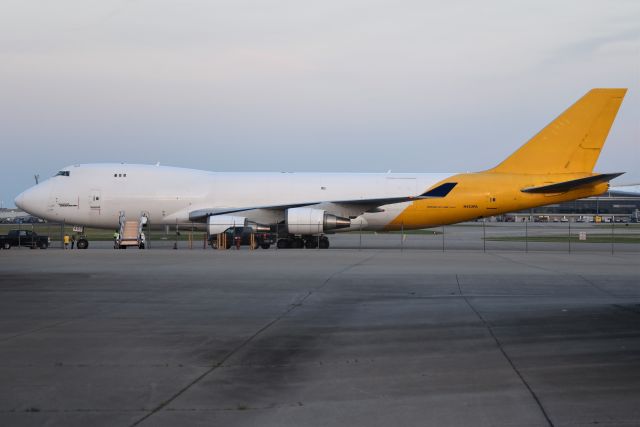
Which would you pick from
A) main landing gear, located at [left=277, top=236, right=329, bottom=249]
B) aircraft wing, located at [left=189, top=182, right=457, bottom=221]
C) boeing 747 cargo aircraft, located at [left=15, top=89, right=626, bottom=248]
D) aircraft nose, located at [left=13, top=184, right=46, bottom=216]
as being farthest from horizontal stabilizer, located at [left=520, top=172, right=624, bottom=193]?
aircraft nose, located at [left=13, top=184, right=46, bottom=216]

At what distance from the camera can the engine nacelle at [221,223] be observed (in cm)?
3272

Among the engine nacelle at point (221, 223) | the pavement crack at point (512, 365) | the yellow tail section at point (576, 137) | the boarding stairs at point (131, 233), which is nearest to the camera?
the pavement crack at point (512, 365)

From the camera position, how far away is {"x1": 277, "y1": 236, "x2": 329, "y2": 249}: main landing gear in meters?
35.2

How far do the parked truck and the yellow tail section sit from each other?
25.0 m

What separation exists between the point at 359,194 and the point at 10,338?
89.0 feet

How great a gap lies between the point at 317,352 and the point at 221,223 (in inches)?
991

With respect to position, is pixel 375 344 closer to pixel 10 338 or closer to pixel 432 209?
pixel 10 338

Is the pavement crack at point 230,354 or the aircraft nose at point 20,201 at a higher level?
the aircraft nose at point 20,201

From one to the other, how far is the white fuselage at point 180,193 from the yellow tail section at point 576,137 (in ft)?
17.5

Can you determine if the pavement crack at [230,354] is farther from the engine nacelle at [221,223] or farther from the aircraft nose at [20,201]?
the aircraft nose at [20,201]

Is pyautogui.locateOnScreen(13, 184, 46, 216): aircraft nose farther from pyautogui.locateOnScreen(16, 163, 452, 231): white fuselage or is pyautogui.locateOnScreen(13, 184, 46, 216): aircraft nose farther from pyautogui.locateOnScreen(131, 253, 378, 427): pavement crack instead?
pyautogui.locateOnScreen(131, 253, 378, 427): pavement crack

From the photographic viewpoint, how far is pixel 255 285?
51.8 ft

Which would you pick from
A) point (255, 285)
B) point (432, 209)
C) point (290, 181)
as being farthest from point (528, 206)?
point (255, 285)

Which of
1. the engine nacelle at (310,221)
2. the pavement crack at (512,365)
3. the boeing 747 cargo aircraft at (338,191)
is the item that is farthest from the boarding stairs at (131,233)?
the pavement crack at (512,365)
